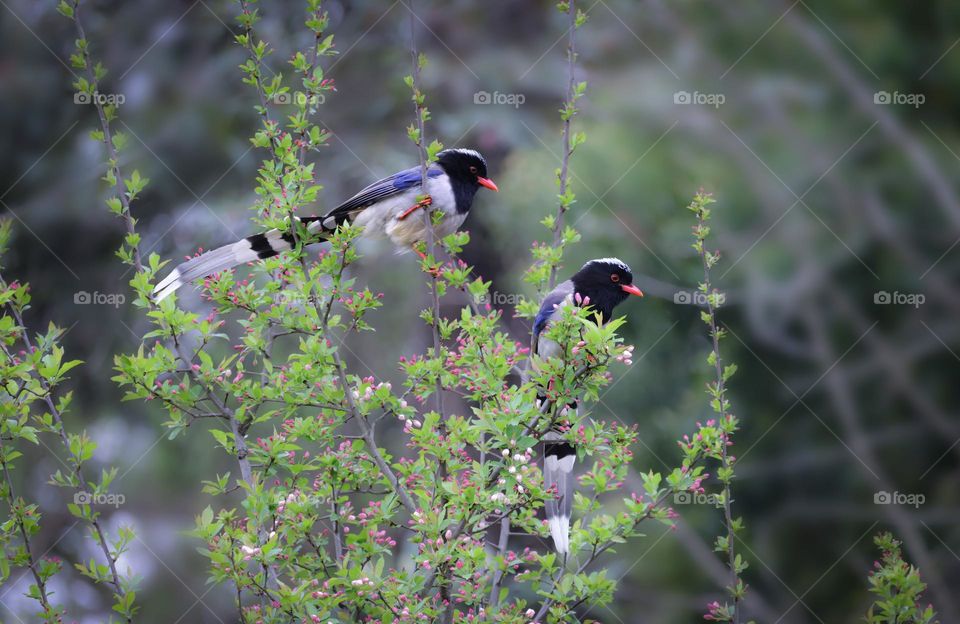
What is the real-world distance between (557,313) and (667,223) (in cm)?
196

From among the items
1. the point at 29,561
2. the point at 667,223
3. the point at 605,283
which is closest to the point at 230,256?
the point at 29,561

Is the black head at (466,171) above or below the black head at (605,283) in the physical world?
above

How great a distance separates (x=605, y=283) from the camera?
345 cm

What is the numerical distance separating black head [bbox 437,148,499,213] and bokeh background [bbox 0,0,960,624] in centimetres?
126

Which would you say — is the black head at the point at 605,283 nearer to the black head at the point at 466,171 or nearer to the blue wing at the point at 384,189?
the black head at the point at 466,171

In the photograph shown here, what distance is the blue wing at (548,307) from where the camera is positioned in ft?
10.2

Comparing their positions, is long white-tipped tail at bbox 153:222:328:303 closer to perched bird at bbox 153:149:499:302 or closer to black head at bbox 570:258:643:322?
perched bird at bbox 153:149:499:302

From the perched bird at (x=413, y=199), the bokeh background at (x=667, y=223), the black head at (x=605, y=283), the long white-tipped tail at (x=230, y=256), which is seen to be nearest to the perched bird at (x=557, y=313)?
the black head at (x=605, y=283)

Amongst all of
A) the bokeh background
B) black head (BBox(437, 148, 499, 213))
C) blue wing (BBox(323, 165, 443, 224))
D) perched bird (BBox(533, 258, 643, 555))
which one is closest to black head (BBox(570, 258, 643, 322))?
perched bird (BBox(533, 258, 643, 555))

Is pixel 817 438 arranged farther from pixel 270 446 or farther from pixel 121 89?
pixel 121 89

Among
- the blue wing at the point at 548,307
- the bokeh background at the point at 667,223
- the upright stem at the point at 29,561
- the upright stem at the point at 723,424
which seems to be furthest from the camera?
the bokeh background at the point at 667,223

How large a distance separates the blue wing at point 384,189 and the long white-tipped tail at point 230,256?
365mm

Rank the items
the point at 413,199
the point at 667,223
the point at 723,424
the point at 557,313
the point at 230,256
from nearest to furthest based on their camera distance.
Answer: the point at 723,424
the point at 230,256
the point at 557,313
the point at 413,199
the point at 667,223

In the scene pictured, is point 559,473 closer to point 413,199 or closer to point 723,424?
point 723,424
